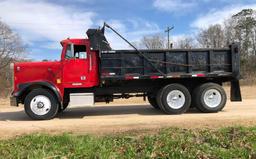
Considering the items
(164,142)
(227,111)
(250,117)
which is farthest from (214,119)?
(164,142)

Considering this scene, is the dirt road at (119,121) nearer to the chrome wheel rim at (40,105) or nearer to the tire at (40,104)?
the tire at (40,104)

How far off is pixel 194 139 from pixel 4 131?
5.34 m

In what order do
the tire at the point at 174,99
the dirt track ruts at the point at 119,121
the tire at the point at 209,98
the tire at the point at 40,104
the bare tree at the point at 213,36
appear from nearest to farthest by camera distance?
the dirt track ruts at the point at 119,121, the tire at the point at 40,104, the tire at the point at 174,99, the tire at the point at 209,98, the bare tree at the point at 213,36

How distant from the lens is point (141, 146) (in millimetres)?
8781

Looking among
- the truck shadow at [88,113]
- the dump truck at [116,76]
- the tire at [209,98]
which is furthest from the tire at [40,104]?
the tire at [209,98]

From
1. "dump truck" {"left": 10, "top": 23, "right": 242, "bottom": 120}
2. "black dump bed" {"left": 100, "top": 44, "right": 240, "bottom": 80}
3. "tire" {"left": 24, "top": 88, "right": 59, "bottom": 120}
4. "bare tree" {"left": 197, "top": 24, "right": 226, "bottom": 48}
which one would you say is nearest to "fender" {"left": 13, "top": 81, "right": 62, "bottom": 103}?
"dump truck" {"left": 10, "top": 23, "right": 242, "bottom": 120}

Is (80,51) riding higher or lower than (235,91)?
higher

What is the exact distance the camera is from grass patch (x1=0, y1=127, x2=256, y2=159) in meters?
8.38

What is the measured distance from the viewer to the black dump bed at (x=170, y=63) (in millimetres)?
14430

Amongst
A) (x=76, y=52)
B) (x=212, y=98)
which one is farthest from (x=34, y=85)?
(x=212, y=98)

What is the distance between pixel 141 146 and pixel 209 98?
6.72 m

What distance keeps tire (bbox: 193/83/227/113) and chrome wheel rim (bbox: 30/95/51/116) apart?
487cm

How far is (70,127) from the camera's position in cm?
1224

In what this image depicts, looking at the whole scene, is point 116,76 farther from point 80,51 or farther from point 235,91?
point 235,91
